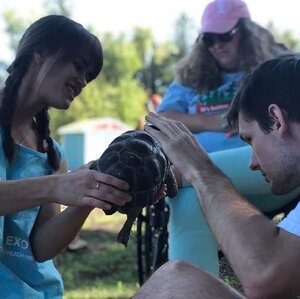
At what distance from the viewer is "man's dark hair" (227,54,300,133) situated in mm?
1704

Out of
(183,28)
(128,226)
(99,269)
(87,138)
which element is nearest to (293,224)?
(128,226)

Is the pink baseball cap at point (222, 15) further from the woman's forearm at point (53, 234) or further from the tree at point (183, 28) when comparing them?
the tree at point (183, 28)

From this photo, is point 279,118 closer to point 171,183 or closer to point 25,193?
point 171,183

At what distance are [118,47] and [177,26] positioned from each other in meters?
12.8

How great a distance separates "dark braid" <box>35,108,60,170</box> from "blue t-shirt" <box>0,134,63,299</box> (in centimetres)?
4

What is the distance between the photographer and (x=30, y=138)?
2490 millimetres

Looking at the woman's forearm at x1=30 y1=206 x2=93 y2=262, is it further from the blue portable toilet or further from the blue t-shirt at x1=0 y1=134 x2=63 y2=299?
the blue portable toilet

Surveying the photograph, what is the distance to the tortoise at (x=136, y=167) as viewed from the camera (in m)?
1.92

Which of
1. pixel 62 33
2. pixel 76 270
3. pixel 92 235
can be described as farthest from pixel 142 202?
pixel 92 235

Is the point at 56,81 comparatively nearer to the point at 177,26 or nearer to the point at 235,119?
the point at 235,119

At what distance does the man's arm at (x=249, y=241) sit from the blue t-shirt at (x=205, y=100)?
1.43m

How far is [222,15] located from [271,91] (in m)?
1.88

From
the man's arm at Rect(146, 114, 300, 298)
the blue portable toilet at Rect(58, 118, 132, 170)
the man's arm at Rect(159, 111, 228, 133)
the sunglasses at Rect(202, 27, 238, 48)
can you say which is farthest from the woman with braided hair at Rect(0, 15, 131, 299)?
the blue portable toilet at Rect(58, 118, 132, 170)

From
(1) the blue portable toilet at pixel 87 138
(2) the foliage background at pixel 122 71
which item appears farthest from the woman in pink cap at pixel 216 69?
(2) the foliage background at pixel 122 71
